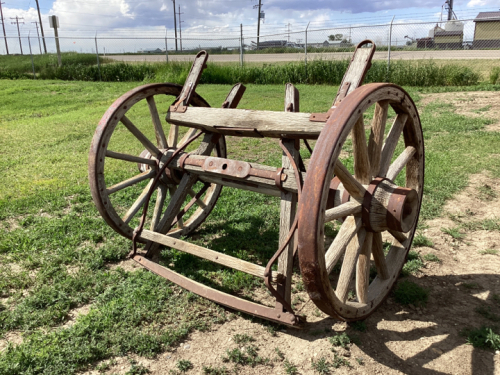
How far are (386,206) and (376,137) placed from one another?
48 cm

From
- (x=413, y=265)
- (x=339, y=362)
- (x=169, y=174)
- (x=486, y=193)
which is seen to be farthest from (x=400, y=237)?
(x=486, y=193)

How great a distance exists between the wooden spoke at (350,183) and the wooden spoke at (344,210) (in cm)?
6

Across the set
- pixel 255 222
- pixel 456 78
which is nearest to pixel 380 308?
pixel 255 222

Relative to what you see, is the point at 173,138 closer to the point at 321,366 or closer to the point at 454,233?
the point at 321,366

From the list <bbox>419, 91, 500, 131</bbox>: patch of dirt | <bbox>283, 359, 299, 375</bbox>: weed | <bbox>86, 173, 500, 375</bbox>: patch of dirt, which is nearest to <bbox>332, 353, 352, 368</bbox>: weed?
<bbox>86, 173, 500, 375</bbox>: patch of dirt

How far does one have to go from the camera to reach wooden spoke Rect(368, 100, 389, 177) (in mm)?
2572

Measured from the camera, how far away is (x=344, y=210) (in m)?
2.38

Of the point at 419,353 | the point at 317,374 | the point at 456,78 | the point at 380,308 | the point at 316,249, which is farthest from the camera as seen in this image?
→ the point at 456,78

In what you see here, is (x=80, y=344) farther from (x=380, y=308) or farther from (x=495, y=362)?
(x=495, y=362)

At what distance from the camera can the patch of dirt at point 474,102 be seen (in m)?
8.41

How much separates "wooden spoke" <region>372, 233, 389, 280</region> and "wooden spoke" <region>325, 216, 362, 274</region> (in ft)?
1.09

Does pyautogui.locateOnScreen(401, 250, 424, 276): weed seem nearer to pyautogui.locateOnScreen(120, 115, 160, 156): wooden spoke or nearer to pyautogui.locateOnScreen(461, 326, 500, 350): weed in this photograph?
pyautogui.locateOnScreen(461, 326, 500, 350): weed

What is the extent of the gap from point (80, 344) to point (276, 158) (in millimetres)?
4237

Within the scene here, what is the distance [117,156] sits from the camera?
131 inches
